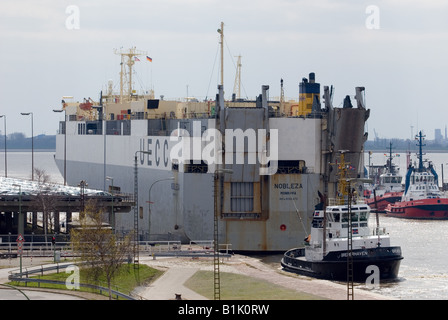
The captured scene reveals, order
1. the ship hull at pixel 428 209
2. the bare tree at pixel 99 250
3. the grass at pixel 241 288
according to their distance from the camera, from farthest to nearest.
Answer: the ship hull at pixel 428 209, the bare tree at pixel 99 250, the grass at pixel 241 288

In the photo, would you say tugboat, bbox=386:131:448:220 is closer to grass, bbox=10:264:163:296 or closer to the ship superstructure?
the ship superstructure

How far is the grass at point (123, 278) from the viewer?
51.8 metres

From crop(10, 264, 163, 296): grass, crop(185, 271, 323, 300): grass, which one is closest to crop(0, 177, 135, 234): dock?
crop(10, 264, 163, 296): grass

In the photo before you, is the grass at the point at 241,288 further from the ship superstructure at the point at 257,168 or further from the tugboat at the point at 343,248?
the ship superstructure at the point at 257,168

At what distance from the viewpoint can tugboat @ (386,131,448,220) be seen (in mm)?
125938

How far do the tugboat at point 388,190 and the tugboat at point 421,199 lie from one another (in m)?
5.16

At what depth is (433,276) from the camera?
2500 inches

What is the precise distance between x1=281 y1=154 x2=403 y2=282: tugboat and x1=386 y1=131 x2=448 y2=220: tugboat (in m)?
66.2

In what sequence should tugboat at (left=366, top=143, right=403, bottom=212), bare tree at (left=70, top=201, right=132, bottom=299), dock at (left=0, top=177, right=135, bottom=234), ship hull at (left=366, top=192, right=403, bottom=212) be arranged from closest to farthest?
bare tree at (left=70, top=201, right=132, bottom=299) → dock at (left=0, top=177, right=135, bottom=234) → ship hull at (left=366, top=192, right=403, bottom=212) → tugboat at (left=366, top=143, right=403, bottom=212)

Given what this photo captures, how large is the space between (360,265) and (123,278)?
14115mm

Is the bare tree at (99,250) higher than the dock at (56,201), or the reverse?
the dock at (56,201)

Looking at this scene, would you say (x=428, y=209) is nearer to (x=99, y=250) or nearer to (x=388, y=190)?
(x=388, y=190)

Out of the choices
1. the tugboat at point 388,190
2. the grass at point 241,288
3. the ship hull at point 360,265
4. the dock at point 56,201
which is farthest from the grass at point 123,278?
the tugboat at point 388,190
